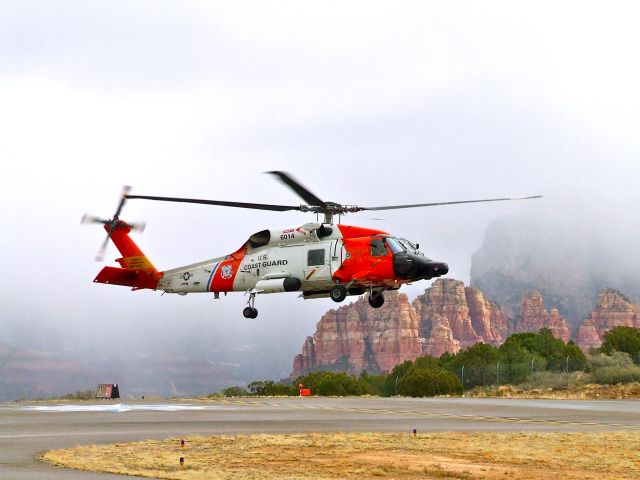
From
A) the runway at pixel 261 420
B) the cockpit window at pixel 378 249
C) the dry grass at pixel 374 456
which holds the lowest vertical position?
the dry grass at pixel 374 456

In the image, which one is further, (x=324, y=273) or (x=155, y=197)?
(x=324, y=273)

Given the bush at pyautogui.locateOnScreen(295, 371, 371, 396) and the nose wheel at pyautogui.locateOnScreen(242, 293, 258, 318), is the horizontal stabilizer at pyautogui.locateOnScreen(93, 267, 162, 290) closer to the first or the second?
the nose wheel at pyautogui.locateOnScreen(242, 293, 258, 318)

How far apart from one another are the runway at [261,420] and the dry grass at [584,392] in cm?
1071

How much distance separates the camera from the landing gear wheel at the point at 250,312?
39.2m

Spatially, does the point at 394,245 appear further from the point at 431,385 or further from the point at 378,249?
the point at 431,385

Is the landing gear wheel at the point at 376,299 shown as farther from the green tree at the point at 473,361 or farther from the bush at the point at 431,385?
the green tree at the point at 473,361

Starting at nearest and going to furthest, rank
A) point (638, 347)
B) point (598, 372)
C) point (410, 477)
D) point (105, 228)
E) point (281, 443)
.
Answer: point (410, 477) → point (281, 443) → point (105, 228) → point (598, 372) → point (638, 347)

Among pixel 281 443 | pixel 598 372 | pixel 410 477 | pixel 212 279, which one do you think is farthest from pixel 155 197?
pixel 598 372

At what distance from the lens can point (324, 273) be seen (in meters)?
37.4

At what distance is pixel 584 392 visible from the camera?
178ft

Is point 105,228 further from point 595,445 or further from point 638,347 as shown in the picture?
point 638,347

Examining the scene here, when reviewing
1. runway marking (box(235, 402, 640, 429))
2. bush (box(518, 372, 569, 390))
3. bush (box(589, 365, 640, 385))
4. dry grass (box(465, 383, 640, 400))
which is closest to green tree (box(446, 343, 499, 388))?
bush (box(518, 372, 569, 390))

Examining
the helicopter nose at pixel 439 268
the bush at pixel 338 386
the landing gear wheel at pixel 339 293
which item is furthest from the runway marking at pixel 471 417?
the bush at pixel 338 386

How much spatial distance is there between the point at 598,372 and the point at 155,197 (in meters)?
35.6
